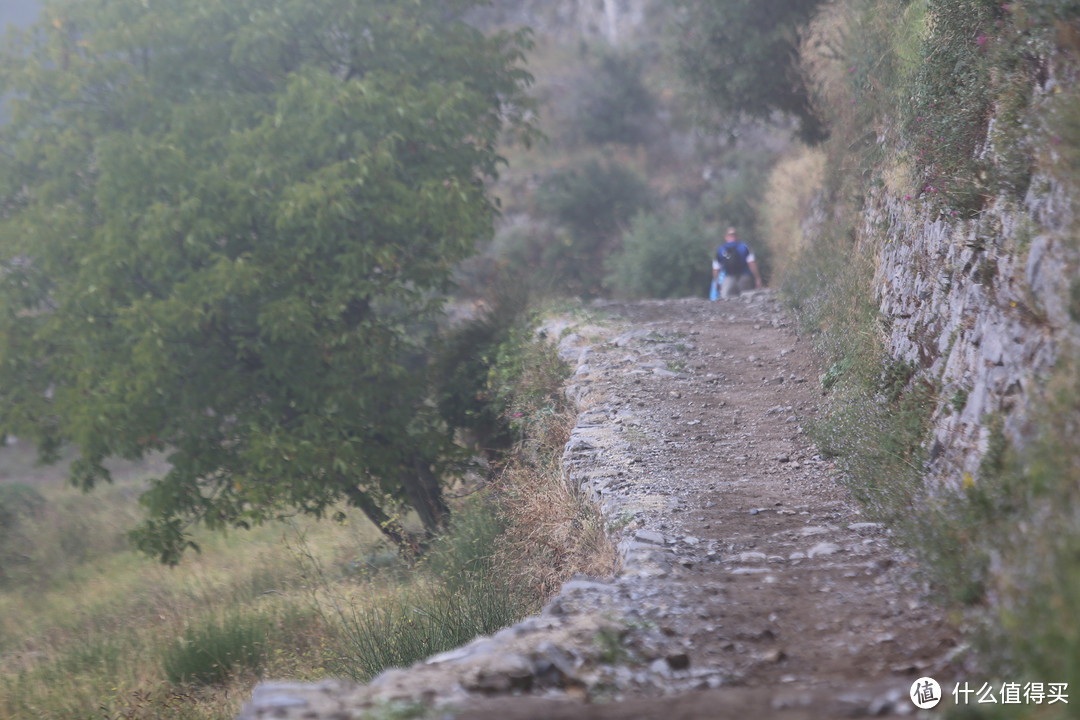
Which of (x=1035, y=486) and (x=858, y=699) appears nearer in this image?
(x=858, y=699)

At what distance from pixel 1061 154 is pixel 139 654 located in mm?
8279

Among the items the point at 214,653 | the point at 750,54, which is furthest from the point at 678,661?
the point at 750,54

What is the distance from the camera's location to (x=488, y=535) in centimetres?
682

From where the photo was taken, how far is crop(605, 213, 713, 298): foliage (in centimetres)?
1794

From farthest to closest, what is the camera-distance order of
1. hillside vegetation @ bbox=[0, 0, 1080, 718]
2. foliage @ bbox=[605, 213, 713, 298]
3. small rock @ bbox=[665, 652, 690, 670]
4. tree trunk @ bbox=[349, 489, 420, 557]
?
1. foliage @ bbox=[605, 213, 713, 298]
2. tree trunk @ bbox=[349, 489, 420, 557]
3. hillside vegetation @ bbox=[0, 0, 1080, 718]
4. small rock @ bbox=[665, 652, 690, 670]

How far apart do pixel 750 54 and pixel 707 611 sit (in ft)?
40.9

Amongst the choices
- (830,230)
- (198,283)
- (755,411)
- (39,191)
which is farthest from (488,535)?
(39,191)

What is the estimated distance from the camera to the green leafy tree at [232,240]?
852 centimetres

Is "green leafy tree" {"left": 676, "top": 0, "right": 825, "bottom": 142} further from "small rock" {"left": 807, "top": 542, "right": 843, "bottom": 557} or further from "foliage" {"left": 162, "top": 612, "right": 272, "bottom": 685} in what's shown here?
"foliage" {"left": 162, "top": 612, "right": 272, "bottom": 685}

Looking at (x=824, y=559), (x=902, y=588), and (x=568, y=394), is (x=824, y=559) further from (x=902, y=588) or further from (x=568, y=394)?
(x=568, y=394)

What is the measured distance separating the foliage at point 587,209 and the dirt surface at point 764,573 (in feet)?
50.8

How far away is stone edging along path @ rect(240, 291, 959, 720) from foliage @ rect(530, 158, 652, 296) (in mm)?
16397

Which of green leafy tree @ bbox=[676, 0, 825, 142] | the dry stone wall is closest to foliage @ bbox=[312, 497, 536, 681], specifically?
the dry stone wall

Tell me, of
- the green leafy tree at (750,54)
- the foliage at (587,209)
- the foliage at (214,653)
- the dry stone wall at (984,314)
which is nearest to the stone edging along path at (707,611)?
the dry stone wall at (984,314)
